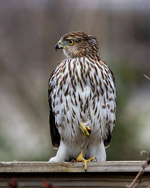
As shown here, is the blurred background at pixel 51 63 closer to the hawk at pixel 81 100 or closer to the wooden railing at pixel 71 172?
the hawk at pixel 81 100

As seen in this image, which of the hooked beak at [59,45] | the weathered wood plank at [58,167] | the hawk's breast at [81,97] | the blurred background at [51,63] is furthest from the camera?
the blurred background at [51,63]

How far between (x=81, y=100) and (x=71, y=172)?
142cm

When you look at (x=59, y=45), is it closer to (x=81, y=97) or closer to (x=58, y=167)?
(x=81, y=97)

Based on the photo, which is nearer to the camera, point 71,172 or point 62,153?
point 71,172

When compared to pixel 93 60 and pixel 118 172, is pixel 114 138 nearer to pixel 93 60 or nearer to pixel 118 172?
pixel 93 60

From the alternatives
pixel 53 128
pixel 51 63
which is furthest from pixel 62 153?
pixel 51 63

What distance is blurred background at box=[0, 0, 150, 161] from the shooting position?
281 inches

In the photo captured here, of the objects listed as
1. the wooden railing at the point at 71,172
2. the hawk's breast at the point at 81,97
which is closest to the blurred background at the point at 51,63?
the hawk's breast at the point at 81,97

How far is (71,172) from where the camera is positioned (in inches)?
138

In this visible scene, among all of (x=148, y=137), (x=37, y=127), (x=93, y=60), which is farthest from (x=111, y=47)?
(x=93, y=60)

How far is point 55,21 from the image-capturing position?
10805 millimetres

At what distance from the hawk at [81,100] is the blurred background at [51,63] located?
5.31 ft

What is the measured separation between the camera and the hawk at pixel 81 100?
4902 mm

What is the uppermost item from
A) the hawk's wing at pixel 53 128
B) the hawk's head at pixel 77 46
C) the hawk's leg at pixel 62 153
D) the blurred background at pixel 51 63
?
the hawk's head at pixel 77 46
